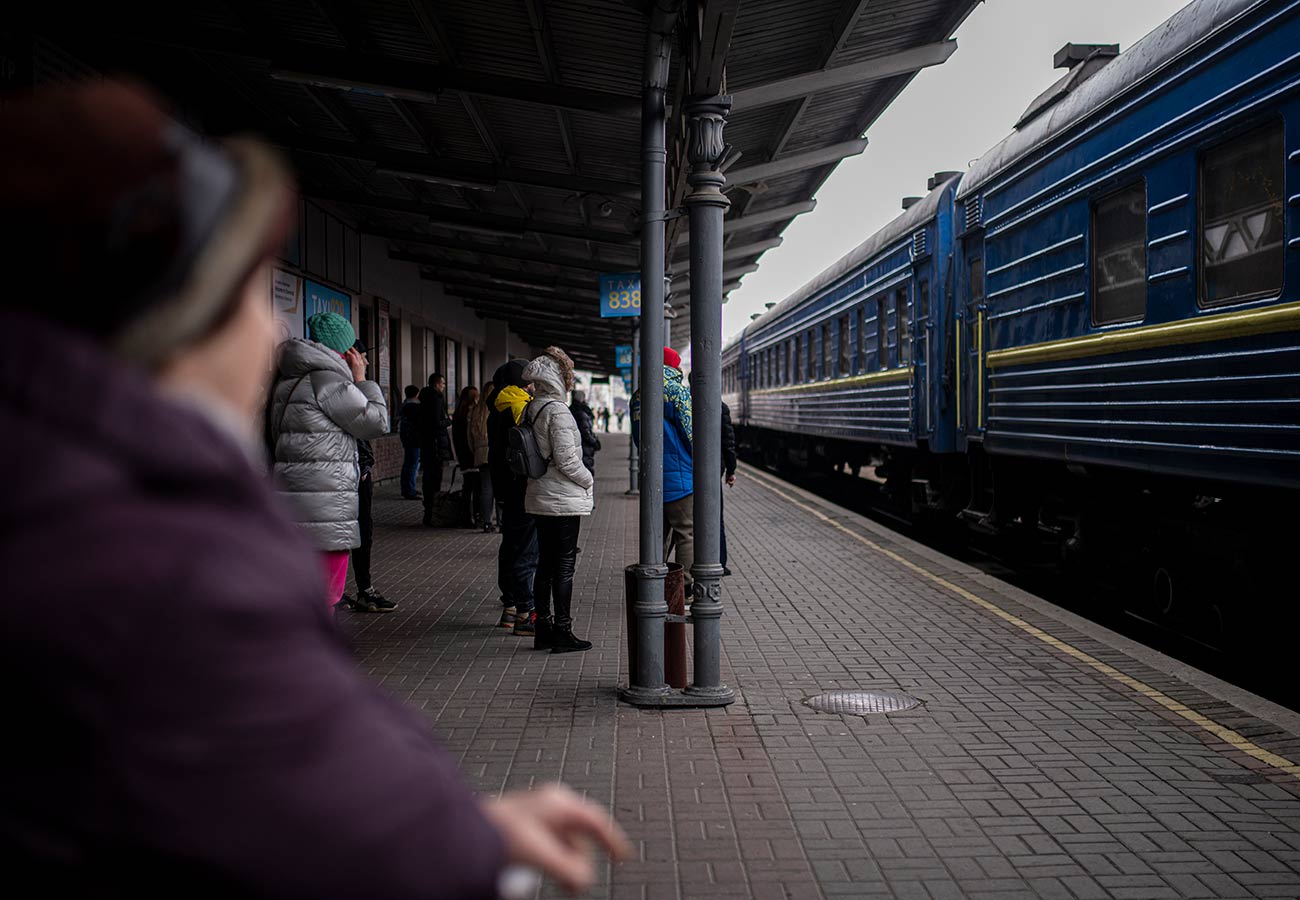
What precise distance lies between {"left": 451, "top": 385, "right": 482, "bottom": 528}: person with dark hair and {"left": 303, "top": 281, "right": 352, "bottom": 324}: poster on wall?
207 centimetres

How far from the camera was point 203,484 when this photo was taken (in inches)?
42.4

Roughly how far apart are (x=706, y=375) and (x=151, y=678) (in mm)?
5523

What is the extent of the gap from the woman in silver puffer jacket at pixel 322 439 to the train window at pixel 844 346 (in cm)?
1276

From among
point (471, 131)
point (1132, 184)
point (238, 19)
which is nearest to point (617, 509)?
point (471, 131)

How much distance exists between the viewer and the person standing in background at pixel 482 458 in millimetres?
13797

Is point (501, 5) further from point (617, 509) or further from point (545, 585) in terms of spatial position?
point (617, 509)

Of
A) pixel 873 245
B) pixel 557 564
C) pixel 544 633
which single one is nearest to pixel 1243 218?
pixel 557 564

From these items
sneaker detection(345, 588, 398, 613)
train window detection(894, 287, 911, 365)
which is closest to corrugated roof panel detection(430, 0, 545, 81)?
sneaker detection(345, 588, 398, 613)

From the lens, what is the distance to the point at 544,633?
306 inches

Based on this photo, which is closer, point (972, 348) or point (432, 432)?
point (972, 348)

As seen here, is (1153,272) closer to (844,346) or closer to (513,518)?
(513,518)

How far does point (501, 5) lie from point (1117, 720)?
21.0ft

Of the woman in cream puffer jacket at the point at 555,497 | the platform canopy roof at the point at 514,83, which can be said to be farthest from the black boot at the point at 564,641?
the platform canopy roof at the point at 514,83

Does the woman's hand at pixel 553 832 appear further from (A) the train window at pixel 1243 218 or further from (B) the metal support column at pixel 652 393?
(A) the train window at pixel 1243 218
